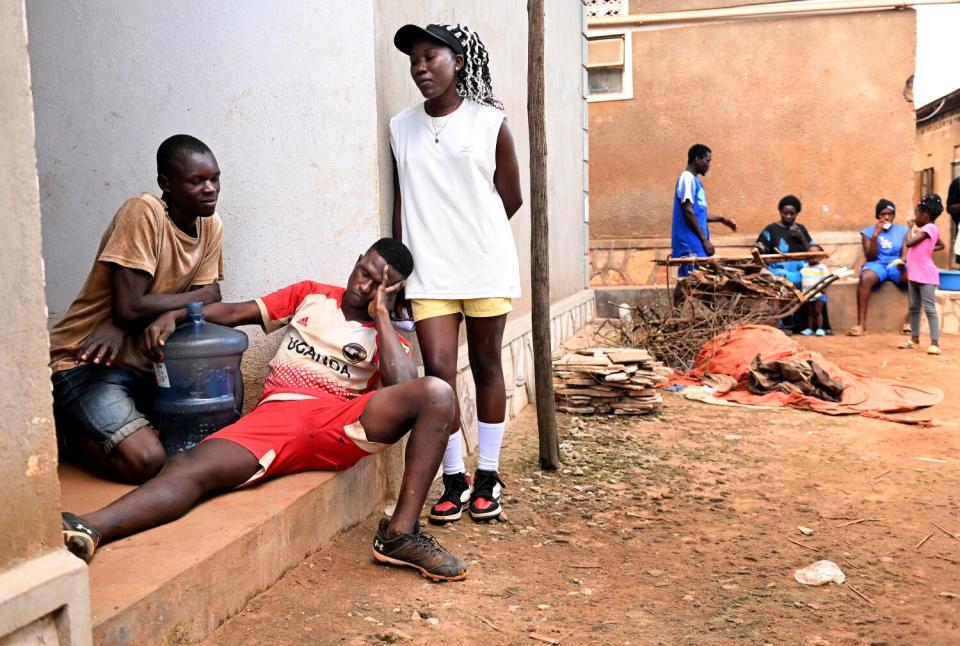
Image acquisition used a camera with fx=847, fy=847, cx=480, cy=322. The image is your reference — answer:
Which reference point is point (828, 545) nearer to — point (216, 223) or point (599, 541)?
point (599, 541)

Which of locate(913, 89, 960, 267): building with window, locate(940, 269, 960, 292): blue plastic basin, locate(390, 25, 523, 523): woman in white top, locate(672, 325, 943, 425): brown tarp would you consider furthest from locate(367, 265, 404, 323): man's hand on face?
locate(913, 89, 960, 267): building with window

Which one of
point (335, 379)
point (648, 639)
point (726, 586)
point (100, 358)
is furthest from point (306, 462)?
point (726, 586)

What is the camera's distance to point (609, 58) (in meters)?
12.7

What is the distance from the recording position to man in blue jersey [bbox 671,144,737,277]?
8.33 m

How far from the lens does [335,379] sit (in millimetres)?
3299

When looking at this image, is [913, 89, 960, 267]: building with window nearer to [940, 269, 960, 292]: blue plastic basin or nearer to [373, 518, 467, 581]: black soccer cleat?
[940, 269, 960, 292]: blue plastic basin

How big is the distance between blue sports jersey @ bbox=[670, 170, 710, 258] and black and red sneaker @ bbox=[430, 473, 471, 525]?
5.39m

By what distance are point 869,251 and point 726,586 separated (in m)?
8.60

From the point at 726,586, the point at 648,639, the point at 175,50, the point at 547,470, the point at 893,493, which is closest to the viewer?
the point at 648,639

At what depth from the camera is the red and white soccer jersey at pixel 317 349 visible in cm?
326

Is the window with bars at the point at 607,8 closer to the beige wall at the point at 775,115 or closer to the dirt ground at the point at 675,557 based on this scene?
the beige wall at the point at 775,115

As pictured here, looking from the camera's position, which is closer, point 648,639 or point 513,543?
point 648,639

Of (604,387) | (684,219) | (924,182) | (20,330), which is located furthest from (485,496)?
(924,182)

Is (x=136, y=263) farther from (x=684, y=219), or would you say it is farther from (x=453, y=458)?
(x=684, y=219)
